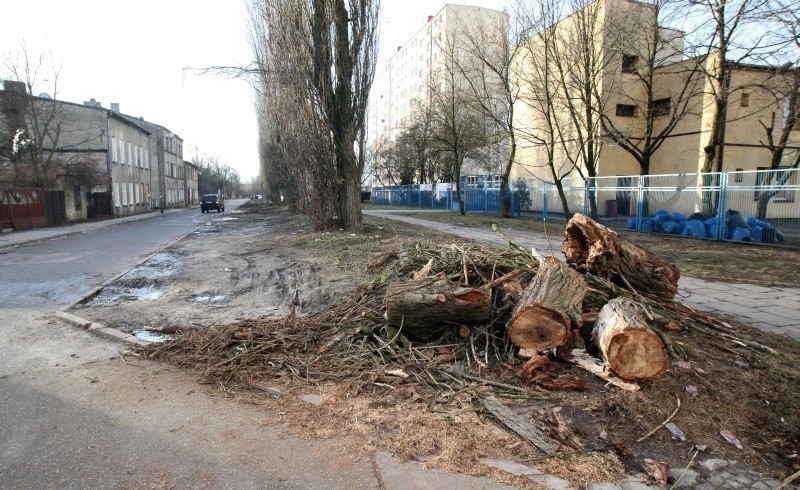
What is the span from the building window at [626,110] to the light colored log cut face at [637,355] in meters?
27.5

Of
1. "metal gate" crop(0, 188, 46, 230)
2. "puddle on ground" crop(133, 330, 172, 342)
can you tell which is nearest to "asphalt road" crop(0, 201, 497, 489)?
"puddle on ground" crop(133, 330, 172, 342)

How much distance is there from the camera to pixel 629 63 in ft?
78.2

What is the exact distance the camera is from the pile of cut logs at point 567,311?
4043 millimetres

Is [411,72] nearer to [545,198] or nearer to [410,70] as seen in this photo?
[410,70]

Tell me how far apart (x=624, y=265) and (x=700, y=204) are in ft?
41.2

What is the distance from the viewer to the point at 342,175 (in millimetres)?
15258

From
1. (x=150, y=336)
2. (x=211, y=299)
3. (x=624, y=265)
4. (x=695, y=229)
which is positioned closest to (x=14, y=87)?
(x=211, y=299)

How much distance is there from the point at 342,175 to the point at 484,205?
19.3 meters

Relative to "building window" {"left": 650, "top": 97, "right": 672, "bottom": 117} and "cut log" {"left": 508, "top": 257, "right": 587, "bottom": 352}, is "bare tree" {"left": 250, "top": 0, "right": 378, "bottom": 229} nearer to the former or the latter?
"cut log" {"left": 508, "top": 257, "right": 587, "bottom": 352}

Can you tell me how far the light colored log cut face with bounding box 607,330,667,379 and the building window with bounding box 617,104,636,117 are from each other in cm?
2751

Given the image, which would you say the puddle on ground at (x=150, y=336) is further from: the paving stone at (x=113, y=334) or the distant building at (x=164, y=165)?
the distant building at (x=164, y=165)

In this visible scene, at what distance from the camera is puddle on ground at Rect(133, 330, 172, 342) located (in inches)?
229

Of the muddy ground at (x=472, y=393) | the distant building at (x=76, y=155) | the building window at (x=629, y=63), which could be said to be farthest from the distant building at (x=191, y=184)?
the muddy ground at (x=472, y=393)

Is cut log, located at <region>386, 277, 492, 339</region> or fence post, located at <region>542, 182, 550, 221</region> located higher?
fence post, located at <region>542, 182, 550, 221</region>
